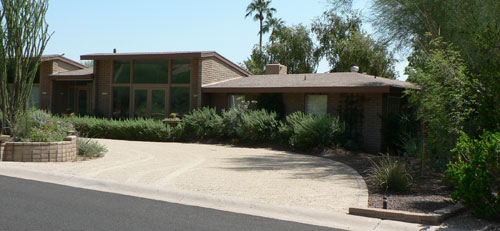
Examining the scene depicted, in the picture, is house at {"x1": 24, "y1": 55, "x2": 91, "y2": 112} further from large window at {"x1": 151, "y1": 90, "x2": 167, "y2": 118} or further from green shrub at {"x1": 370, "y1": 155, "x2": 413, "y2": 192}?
green shrub at {"x1": 370, "y1": 155, "x2": 413, "y2": 192}

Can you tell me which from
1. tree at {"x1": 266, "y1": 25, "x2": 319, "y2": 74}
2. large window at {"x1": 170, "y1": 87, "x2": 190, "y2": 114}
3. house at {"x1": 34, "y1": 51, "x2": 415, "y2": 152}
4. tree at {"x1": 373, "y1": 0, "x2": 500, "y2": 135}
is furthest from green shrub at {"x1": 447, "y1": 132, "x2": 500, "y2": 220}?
tree at {"x1": 266, "y1": 25, "x2": 319, "y2": 74}

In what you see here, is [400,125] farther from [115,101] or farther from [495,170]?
[115,101]

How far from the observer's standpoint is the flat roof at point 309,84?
1642 centimetres

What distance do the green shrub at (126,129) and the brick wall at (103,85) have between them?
2.44 meters

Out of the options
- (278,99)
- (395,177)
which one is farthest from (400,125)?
(395,177)

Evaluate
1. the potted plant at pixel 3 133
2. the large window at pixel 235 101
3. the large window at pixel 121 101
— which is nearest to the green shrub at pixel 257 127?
the large window at pixel 235 101

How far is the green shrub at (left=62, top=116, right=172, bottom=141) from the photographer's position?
60.6ft

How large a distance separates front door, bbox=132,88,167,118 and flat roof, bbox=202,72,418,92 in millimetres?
2369

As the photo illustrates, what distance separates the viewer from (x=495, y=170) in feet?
19.2

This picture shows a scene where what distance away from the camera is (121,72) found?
21.8 m

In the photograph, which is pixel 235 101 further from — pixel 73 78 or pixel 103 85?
A: pixel 73 78

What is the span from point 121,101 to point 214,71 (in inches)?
195

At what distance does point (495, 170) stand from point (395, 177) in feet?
7.07

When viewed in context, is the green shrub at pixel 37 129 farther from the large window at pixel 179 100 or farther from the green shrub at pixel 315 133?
the large window at pixel 179 100
